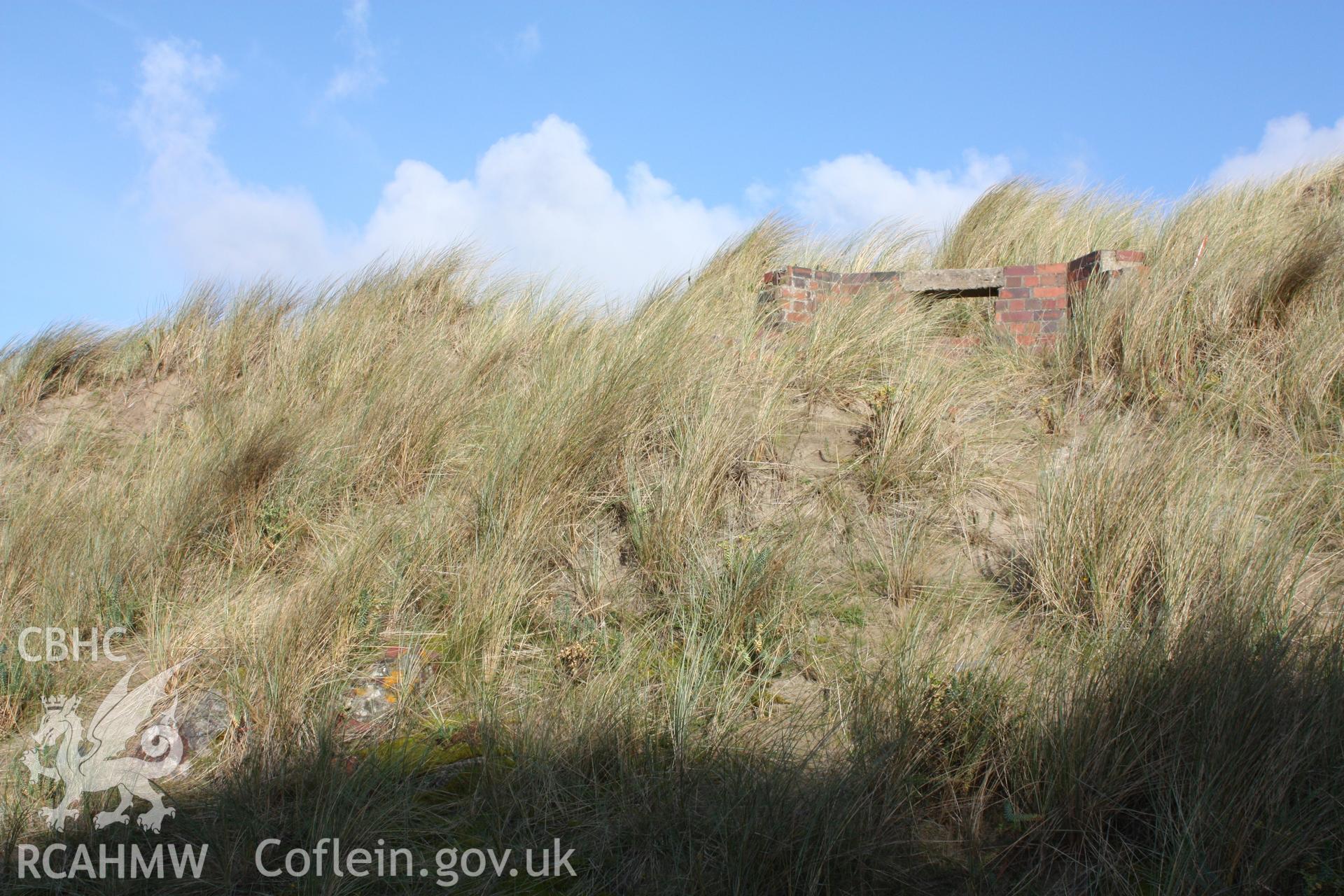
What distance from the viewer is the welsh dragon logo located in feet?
9.78

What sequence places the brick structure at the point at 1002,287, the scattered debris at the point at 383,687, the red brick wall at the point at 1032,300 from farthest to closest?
the red brick wall at the point at 1032,300
the brick structure at the point at 1002,287
the scattered debris at the point at 383,687

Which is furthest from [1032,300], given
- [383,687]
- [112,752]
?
[112,752]

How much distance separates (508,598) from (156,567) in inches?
71.2

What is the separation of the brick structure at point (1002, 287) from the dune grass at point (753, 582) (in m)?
0.25

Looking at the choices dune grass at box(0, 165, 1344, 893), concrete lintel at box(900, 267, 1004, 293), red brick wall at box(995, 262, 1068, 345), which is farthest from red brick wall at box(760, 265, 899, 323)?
red brick wall at box(995, 262, 1068, 345)

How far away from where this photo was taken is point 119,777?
122 inches

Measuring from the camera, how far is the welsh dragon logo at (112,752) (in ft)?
9.78

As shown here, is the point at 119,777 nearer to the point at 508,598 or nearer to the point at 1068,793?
the point at 508,598

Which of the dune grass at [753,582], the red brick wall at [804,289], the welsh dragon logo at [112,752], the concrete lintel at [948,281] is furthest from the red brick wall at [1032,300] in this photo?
the welsh dragon logo at [112,752]

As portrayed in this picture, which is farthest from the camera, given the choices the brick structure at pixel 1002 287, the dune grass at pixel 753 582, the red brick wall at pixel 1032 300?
the red brick wall at pixel 1032 300

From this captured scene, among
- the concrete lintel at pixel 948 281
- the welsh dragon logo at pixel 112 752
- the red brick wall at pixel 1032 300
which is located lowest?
the welsh dragon logo at pixel 112 752

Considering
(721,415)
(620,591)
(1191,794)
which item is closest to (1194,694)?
(1191,794)

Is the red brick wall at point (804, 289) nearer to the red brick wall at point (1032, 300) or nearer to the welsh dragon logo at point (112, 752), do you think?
the red brick wall at point (1032, 300)

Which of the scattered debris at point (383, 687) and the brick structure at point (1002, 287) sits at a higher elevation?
the brick structure at point (1002, 287)
